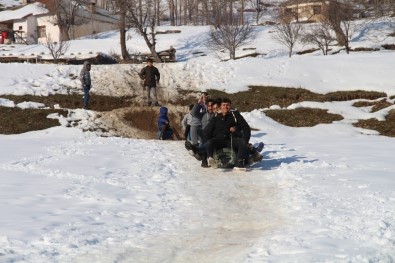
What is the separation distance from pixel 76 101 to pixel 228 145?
553 inches

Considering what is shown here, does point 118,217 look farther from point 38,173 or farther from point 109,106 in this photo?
point 109,106

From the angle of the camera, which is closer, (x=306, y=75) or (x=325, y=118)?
(x=325, y=118)

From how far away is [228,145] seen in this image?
11086mm

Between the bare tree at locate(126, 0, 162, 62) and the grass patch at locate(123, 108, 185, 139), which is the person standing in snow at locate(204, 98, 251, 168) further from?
the bare tree at locate(126, 0, 162, 62)

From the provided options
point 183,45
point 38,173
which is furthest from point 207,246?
point 183,45

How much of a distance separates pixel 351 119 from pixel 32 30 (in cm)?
6073

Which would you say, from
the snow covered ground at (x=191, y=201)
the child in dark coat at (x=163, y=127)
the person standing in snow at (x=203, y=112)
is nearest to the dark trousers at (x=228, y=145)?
the snow covered ground at (x=191, y=201)

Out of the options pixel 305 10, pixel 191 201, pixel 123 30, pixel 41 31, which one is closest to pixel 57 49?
pixel 123 30

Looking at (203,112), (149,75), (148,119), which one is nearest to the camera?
(203,112)

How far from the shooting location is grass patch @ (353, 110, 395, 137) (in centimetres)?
1841

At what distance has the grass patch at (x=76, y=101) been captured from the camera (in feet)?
75.9

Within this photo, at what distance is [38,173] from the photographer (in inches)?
411

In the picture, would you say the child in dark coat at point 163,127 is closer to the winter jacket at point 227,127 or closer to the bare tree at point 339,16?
the winter jacket at point 227,127

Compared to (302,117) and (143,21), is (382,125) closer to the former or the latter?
→ (302,117)
